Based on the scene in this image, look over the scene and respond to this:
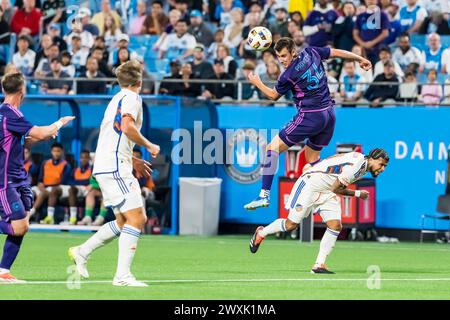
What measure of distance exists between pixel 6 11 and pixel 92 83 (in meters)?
4.92

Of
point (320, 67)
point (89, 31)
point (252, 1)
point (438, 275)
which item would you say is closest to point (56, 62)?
point (89, 31)

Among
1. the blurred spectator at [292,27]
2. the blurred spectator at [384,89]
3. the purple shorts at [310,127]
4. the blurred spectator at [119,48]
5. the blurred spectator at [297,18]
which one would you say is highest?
the blurred spectator at [297,18]

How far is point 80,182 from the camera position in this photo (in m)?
26.6

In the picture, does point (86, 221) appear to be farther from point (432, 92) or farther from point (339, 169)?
point (339, 169)

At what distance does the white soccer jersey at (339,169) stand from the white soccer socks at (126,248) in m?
3.47

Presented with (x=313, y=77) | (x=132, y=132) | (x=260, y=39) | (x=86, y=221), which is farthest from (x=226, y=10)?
(x=132, y=132)

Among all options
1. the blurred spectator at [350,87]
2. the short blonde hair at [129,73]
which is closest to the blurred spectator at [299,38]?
the blurred spectator at [350,87]

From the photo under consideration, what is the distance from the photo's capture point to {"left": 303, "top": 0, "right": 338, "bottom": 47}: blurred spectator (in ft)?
84.7

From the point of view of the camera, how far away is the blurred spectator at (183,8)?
28.5 m

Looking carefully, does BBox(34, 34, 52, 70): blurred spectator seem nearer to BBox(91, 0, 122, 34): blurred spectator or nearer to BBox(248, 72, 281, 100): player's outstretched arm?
BBox(91, 0, 122, 34): blurred spectator

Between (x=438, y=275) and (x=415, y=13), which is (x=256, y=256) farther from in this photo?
(x=415, y=13)

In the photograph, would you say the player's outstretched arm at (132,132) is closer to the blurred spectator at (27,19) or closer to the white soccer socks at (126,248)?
the white soccer socks at (126,248)

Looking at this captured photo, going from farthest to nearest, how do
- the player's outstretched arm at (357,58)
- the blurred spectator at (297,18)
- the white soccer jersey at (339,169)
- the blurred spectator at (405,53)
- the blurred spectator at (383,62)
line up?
the blurred spectator at (297,18) → the blurred spectator at (405,53) → the blurred spectator at (383,62) → the player's outstretched arm at (357,58) → the white soccer jersey at (339,169)

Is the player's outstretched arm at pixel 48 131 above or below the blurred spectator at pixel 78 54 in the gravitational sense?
below
